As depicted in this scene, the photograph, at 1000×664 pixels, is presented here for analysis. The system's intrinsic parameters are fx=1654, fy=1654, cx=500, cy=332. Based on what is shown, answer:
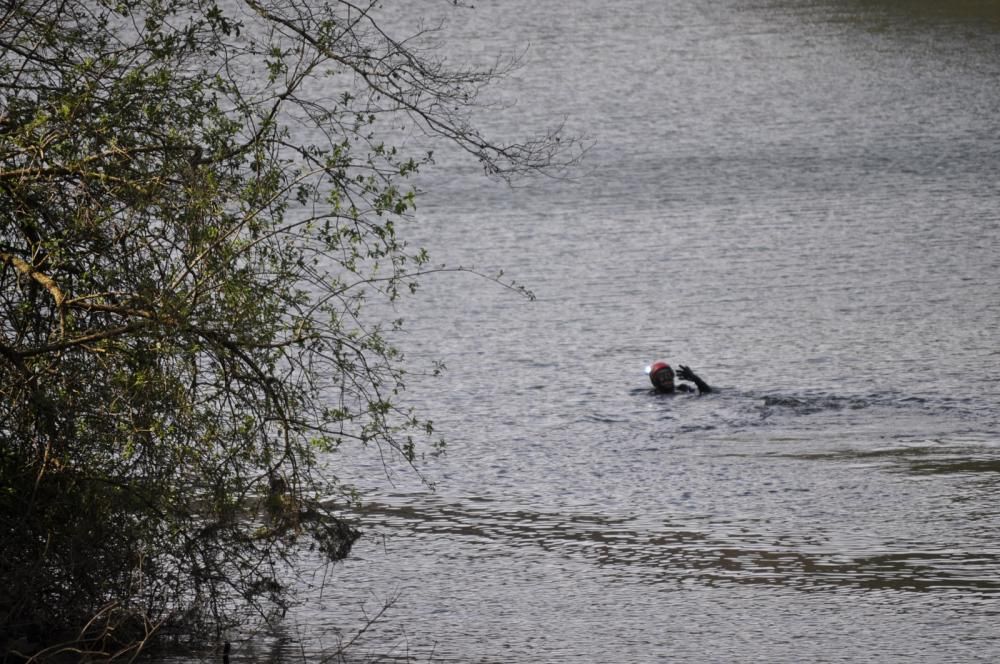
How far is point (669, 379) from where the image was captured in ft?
51.8

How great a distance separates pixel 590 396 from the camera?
1595 centimetres

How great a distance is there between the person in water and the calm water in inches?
5.4

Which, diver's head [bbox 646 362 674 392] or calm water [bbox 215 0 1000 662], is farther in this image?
diver's head [bbox 646 362 674 392]

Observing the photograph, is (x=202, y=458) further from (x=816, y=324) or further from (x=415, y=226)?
(x=415, y=226)

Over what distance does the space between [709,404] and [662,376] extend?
0.52 meters

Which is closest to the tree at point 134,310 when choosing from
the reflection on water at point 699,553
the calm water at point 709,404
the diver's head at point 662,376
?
the calm water at point 709,404

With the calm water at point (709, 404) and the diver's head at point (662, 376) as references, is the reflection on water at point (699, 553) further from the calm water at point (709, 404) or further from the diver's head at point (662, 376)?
the diver's head at point (662, 376)

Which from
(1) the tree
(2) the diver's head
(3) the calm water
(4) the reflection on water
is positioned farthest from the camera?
(2) the diver's head

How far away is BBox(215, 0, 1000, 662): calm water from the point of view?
33.7 feet

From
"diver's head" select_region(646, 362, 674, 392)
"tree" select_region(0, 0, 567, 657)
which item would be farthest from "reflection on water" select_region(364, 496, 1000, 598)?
"diver's head" select_region(646, 362, 674, 392)

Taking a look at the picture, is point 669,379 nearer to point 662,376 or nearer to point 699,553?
point 662,376

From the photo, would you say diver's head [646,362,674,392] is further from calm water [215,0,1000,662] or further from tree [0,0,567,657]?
tree [0,0,567,657]

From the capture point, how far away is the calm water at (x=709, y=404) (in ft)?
33.7

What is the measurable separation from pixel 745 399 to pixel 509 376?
249 cm
